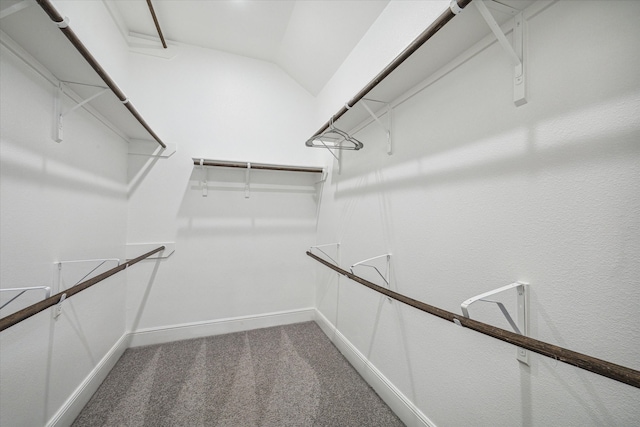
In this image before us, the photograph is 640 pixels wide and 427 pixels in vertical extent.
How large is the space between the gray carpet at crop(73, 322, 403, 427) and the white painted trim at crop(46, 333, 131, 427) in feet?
0.15

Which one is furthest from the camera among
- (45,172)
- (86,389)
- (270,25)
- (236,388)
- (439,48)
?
(270,25)

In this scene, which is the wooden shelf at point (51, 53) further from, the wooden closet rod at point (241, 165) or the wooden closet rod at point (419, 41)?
the wooden closet rod at point (419, 41)

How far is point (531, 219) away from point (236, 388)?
78.9 inches

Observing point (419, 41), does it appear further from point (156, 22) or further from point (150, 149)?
point (150, 149)

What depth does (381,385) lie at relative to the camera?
1550mm

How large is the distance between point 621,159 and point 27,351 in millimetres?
2370

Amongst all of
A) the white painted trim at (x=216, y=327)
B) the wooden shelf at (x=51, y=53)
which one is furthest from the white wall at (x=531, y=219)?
the wooden shelf at (x=51, y=53)

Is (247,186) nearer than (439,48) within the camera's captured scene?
No

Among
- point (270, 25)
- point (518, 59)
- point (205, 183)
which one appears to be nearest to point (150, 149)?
point (205, 183)

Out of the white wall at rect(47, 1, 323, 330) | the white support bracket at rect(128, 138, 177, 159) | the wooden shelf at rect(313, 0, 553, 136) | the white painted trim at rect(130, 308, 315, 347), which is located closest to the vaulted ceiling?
the white wall at rect(47, 1, 323, 330)

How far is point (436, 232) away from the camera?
A: 1184 millimetres

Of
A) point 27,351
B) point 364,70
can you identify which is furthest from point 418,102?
point 27,351

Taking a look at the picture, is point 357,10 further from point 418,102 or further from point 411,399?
point 411,399

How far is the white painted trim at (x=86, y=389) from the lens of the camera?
49.9 inches
